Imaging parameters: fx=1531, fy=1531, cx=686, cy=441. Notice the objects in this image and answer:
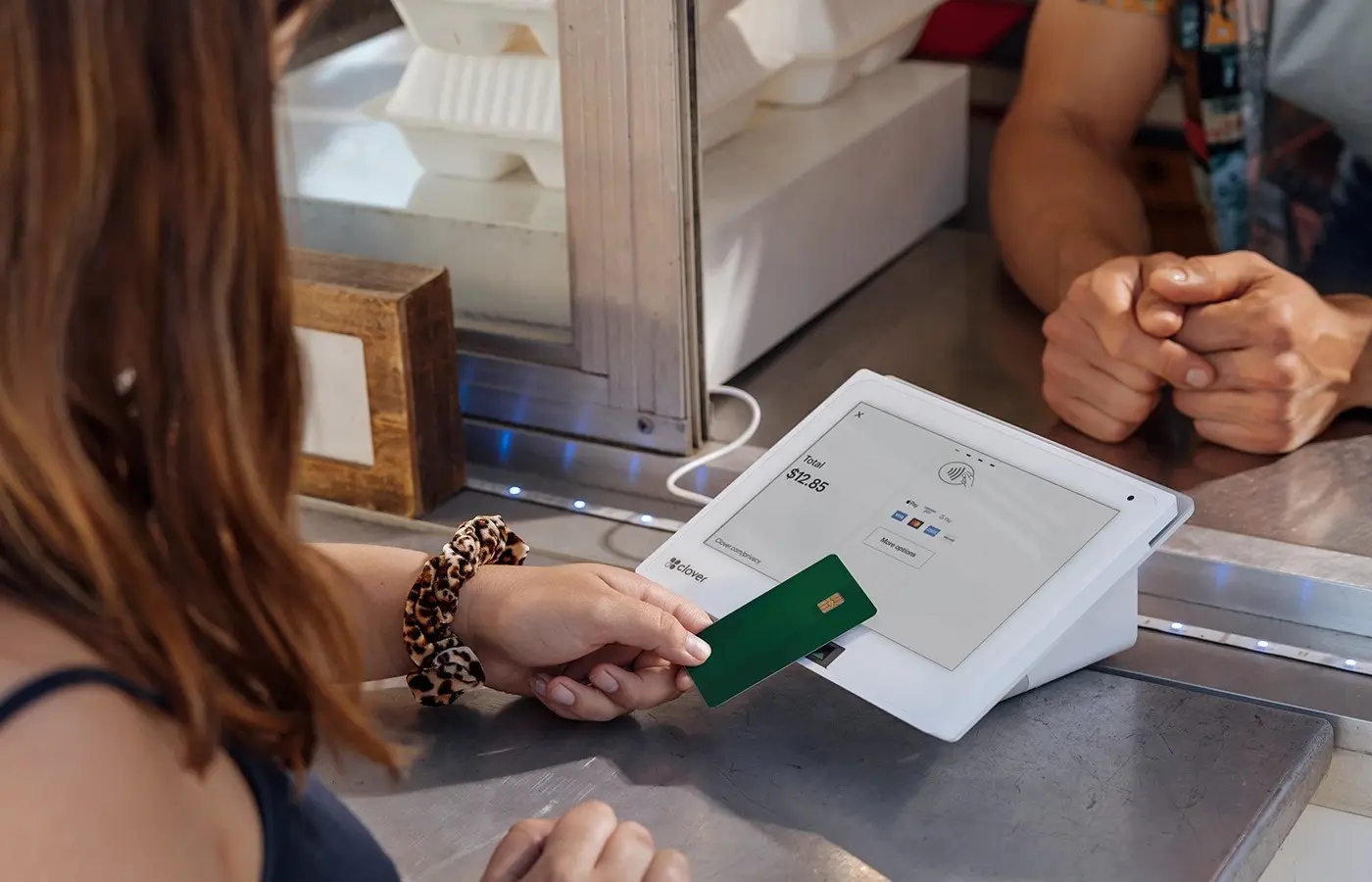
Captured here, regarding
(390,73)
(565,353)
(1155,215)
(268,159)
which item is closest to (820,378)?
(565,353)

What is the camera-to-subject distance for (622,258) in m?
1.23

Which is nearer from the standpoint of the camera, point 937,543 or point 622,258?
point 937,543

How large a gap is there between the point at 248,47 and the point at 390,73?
80 cm

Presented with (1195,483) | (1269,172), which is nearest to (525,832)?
(1195,483)

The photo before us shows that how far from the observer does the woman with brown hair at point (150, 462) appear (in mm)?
516

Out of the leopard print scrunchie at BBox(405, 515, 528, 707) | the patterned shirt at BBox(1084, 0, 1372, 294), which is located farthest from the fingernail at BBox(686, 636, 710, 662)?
the patterned shirt at BBox(1084, 0, 1372, 294)

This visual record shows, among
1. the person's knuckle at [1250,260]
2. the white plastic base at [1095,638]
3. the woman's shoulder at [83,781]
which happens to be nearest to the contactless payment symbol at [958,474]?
Answer: the white plastic base at [1095,638]

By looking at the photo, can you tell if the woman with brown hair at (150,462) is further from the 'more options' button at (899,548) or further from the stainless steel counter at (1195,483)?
the stainless steel counter at (1195,483)

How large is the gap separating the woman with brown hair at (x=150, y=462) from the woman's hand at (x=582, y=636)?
0.95ft

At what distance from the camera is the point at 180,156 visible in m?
0.54

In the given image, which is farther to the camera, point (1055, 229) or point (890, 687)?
point (1055, 229)

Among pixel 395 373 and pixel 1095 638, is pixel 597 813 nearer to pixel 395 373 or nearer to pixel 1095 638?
pixel 1095 638

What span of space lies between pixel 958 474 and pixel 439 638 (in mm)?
365

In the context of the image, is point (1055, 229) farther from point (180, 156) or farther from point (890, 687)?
point (180, 156)
